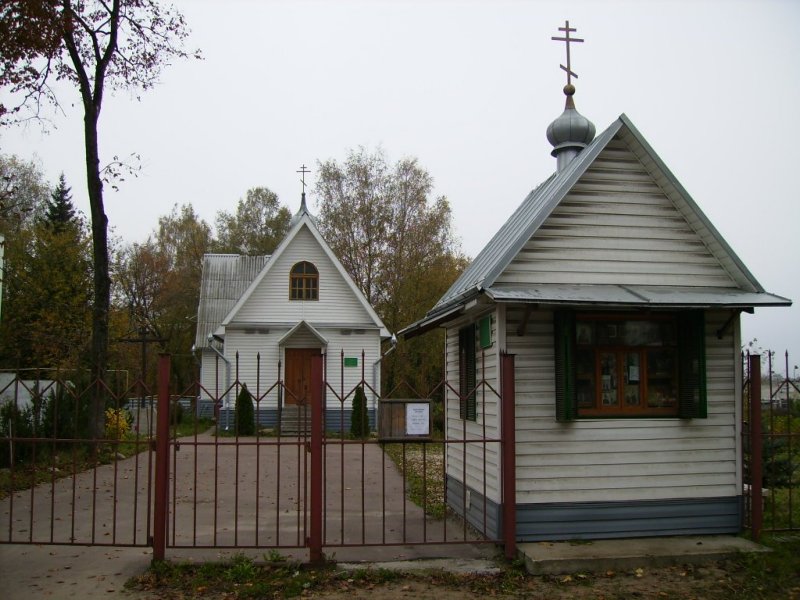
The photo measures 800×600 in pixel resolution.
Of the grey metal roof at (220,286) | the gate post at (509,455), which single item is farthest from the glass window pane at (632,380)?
the grey metal roof at (220,286)

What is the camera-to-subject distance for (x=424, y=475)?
7430mm

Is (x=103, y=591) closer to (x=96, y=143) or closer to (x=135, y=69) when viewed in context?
(x=96, y=143)

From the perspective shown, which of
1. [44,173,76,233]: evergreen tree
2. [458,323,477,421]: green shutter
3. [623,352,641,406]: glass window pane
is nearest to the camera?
[623,352,641,406]: glass window pane

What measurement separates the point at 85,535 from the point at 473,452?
481 cm

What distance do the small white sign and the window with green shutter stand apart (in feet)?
4.68

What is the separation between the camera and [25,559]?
25.4 feet

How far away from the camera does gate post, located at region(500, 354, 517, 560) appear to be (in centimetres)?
759

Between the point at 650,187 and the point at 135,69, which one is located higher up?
the point at 135,69

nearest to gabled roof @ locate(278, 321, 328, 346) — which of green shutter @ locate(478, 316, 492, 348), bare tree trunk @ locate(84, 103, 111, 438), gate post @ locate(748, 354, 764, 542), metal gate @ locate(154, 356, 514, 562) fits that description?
metal gate @ locate(154, 356, 514, 562)

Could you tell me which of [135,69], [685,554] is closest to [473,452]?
[685,554]

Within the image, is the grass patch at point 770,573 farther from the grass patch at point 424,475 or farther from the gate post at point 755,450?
the grass patch at point 424,475

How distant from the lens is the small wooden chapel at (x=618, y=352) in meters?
7.95

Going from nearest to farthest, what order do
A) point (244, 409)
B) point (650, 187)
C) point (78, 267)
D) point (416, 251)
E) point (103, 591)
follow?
1. point (103, 591)
2. point (650, 187)
3. point (244, 409)
4. point (78, 267)
5. point (416, 251)

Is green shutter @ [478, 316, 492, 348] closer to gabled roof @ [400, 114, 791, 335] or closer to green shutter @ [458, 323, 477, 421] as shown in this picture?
gabled roof @ [400, 114, 791, 335]
